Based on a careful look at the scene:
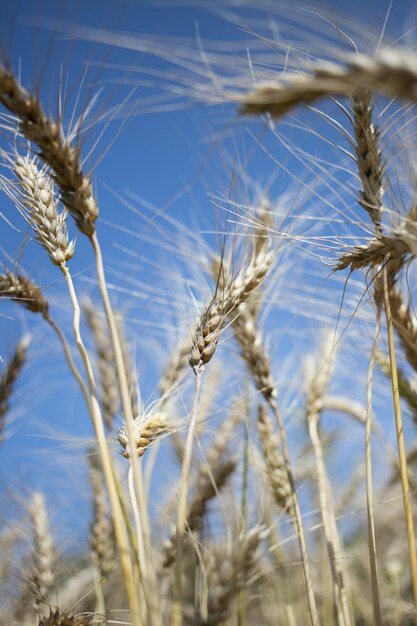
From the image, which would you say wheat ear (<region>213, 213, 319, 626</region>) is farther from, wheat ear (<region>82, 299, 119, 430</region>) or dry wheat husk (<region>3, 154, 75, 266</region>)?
wheat ear (<region>82, 299, 119, 430</region>)

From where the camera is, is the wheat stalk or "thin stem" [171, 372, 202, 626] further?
the wheat stalk

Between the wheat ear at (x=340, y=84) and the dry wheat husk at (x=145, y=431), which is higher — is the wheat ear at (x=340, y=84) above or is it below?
above

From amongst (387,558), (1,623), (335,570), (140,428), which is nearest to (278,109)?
(140,428)

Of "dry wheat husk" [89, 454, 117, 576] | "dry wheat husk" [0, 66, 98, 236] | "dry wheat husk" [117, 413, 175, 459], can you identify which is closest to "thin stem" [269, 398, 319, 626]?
"dry wheat husk" [117, 413, 175, 459]

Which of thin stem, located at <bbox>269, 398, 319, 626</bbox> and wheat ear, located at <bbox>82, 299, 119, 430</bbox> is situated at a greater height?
wheat ear, located at <bbox>82, 299, 119, 430</bbox>

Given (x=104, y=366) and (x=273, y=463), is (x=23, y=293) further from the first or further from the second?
(x=104, y=366)

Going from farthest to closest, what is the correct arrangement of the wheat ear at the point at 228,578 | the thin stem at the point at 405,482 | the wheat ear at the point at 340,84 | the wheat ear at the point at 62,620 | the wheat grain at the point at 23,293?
the wheat grain at the point at 23,293, the wheat ear at the point at 62,620, the thin stem at the point at 405,482, the wheat ear at the point at 228,578, the wheat ear at the point at 340,84

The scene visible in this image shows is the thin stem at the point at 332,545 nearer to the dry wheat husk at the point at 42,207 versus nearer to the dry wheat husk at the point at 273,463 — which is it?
the dry wheat husk at the point at 273,463

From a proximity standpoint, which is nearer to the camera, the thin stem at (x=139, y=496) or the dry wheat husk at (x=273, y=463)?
the thin stem at (x=139, y=496)

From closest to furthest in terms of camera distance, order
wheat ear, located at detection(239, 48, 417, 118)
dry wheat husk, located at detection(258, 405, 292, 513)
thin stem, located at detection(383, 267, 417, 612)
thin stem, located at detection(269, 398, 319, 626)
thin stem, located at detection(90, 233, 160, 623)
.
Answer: wheat ear, located at detection(239, 48, 417, 118) → thin stem, located at detection(90, 233, 160, 623) → thin stem, located at detection(383, 267, 417, 612) → thin stem, located at detection(269, 398, 319, 626) → dry wheat husk, located at detection(258, 405, 292, 513)

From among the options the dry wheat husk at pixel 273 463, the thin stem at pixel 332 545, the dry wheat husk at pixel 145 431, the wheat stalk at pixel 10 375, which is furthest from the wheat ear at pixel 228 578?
the wheat stalk at pixel 10 375

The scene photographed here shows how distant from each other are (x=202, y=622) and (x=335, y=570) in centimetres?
80

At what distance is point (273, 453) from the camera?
2178mm

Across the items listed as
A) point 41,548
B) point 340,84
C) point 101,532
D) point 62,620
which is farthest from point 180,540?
point 101,532
